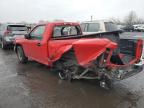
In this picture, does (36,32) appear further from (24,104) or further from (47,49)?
(24,104)

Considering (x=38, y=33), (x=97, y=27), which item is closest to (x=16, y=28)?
(x=97, y=27)

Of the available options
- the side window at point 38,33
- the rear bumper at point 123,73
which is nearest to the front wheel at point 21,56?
the side window at point 38,33

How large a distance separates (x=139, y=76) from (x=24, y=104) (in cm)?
408

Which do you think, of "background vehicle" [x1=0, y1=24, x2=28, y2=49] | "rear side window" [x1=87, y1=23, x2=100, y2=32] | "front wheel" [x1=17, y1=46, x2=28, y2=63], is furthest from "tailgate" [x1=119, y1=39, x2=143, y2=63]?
"background vehicle" [x1=0, y1=24, x2=28, y2=49]

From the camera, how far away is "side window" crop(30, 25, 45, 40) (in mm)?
7171

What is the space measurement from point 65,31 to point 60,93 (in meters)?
2.78

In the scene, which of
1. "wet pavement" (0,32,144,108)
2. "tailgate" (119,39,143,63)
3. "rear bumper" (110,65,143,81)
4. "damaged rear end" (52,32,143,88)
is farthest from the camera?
"tailgate" (119,39,143,63)

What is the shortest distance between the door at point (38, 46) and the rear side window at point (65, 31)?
1.50ft

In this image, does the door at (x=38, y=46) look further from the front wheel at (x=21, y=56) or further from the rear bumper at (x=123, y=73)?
the rear bumper at (x=123, y=73)

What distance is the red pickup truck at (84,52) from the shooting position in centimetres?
497

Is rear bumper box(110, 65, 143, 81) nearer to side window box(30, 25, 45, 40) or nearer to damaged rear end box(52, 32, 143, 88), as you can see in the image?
damaged rear end box(52, 32, 143, 88)

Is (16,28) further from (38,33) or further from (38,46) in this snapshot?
(38,46)

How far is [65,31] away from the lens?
297 inches

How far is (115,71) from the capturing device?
512 cm
